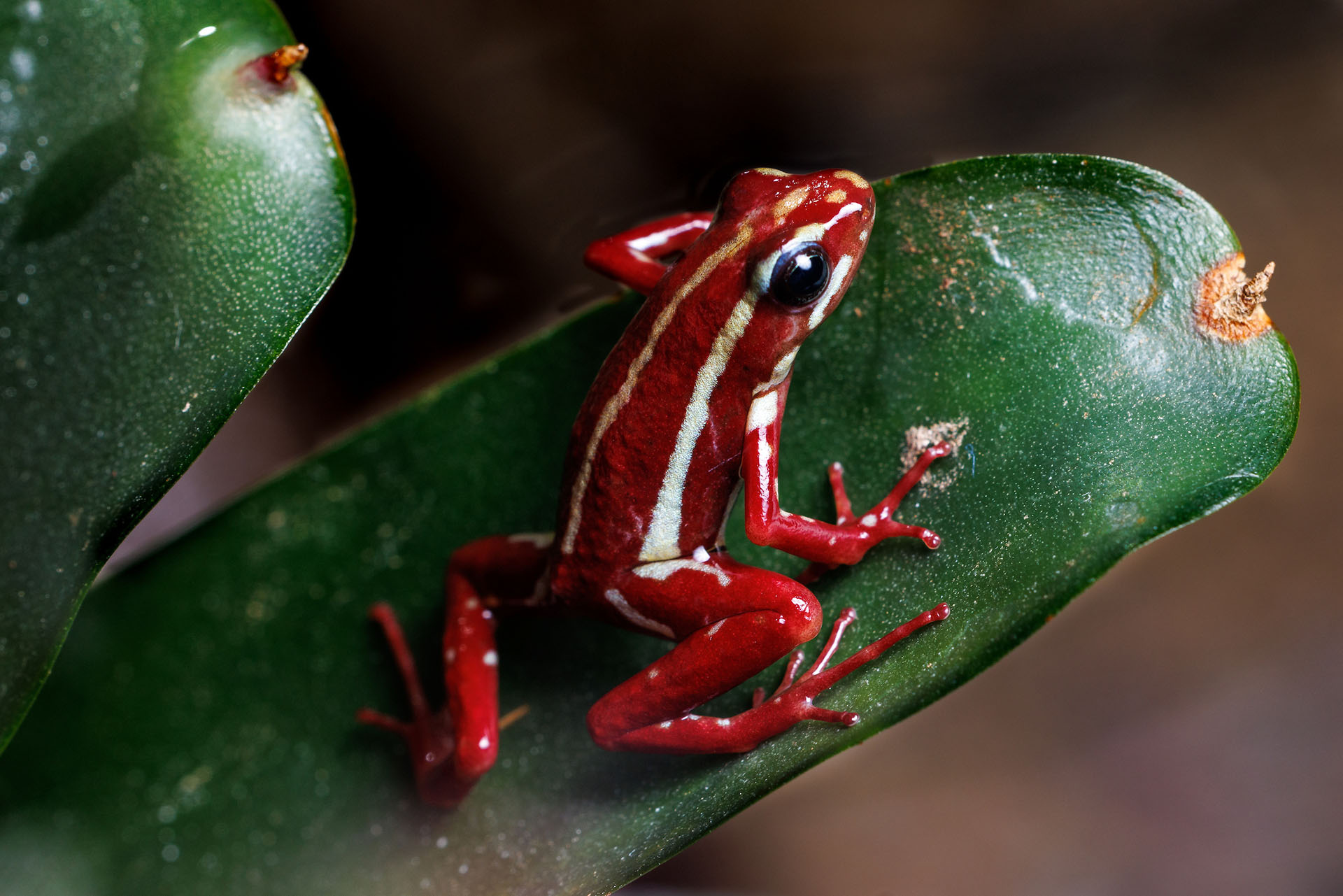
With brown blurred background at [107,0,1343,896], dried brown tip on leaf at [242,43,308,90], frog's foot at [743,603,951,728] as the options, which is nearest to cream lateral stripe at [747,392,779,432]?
frog's foot at [743,603,951,728]

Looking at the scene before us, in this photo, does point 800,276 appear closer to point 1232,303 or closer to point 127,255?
point 1232,303

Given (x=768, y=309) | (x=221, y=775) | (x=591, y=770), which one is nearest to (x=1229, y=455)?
(x=768, y=309)

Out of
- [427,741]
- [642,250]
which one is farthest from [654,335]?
[427,741]

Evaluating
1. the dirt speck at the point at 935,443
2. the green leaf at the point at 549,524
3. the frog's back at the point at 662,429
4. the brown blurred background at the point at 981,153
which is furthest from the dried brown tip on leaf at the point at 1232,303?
the brown blurred background at the point at 981,153

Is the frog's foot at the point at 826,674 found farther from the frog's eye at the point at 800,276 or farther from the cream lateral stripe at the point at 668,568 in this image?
the frog's eye at the point at 800,276

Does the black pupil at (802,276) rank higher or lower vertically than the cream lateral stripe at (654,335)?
higher

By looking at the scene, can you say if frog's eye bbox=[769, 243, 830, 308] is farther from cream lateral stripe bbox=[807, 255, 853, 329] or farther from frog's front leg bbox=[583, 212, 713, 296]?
frog's front leg bbox=[583, 212, 713, 296]
